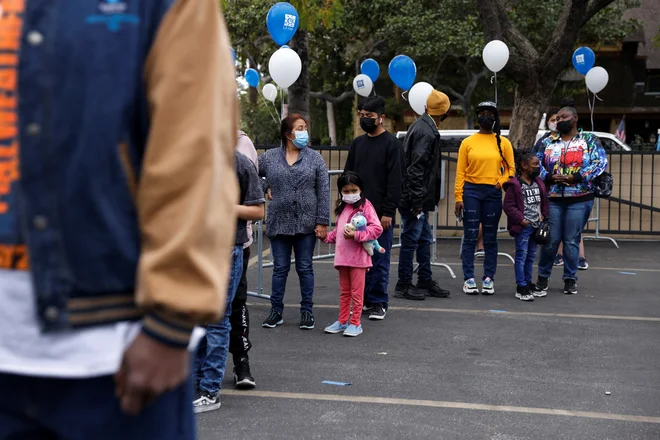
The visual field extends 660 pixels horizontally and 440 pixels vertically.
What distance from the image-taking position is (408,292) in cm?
912

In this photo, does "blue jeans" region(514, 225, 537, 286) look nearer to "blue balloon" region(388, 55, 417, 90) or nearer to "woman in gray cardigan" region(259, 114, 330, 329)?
"woman in gray cardigan" region(259, 114, 330, 329)

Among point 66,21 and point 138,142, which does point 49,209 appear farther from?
point 66,21

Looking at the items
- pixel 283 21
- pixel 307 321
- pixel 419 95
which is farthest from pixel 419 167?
pixel 419 95

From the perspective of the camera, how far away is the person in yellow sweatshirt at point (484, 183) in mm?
9094

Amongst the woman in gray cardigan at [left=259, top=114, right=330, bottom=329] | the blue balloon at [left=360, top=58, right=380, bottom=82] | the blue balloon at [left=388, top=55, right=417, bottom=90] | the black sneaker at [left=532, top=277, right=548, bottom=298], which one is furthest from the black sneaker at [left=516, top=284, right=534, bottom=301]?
the blue balloon at [left=360, top=58, right=380, bottom=82]

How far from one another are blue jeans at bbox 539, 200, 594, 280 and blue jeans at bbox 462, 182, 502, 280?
0.54 m

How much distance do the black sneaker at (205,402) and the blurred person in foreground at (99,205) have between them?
3458 millimetres

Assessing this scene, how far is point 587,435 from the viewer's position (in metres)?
4.71

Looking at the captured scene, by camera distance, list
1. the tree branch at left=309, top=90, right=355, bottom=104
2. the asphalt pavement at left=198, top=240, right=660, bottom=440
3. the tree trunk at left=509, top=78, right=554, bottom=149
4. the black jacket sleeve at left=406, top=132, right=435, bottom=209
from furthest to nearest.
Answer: the tree branch at left=309, top=90, right=355, bottom=104 < the tree trunk at left=509, top=78, right=554, bottom=149 < the black jacket sleeve at left=406, top=132, right=435, bottom=209 < the asphalt pavement at left=198, top=240, right=660, bottom=440

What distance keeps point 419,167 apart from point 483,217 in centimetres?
90

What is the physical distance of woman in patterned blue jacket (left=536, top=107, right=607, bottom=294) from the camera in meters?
9.00

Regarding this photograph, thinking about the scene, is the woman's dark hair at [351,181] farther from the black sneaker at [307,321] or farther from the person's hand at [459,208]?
the person's hand at [459,208]

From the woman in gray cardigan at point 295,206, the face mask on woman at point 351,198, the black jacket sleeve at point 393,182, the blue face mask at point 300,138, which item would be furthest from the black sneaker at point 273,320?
the blue face mask at point 300,138

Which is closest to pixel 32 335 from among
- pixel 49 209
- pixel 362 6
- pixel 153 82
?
pixel 49 209
